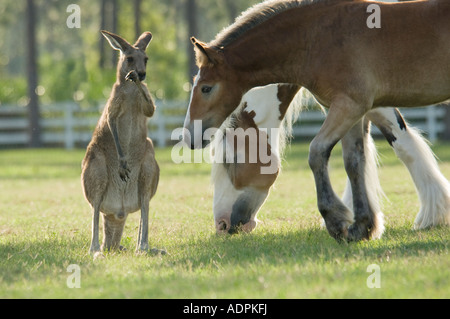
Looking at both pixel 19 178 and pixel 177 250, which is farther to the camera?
pixel 19 178

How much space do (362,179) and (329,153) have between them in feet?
3.02

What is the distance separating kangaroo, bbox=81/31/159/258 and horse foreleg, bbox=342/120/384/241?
1.69 metres

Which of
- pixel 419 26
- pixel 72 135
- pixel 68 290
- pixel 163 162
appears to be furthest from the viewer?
pixel 72 135

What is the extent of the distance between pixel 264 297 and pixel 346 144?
9.04 ft

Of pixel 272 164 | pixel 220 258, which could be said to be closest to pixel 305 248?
pixel 220 258

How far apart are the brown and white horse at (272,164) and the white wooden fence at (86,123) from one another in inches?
608

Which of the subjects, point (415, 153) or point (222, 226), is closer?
point (222, 226)

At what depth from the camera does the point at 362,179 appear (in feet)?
21.4

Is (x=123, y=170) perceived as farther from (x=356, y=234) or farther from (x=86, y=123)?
(x=86, y=123)

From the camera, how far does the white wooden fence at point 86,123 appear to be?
23406mm

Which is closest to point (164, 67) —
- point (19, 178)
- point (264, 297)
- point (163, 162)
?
point (163, 162)

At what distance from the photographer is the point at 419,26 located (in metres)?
5.76

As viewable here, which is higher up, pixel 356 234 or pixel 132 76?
pixel 132 76

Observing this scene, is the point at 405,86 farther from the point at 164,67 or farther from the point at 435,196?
the point at 164,67
